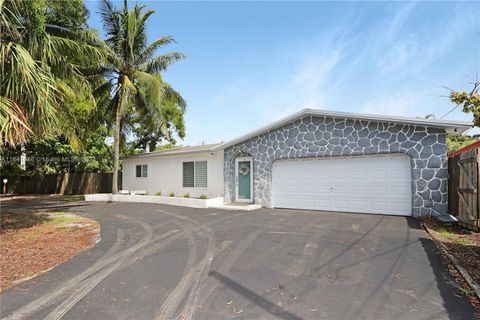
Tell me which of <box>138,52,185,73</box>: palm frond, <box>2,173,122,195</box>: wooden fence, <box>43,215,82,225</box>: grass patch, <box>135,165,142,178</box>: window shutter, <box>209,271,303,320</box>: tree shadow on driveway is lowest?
<box>209,271,303,320</box>: tree shadow on driveway

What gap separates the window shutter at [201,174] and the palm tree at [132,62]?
3.53 m

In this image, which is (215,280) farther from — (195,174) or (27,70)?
(195,174)

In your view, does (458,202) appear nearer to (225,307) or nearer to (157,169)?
(225,307)

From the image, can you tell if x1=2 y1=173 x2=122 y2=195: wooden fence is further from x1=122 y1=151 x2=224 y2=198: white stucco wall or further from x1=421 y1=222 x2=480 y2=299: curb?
x1=421 y1=222 x2=480 y2=299: curb

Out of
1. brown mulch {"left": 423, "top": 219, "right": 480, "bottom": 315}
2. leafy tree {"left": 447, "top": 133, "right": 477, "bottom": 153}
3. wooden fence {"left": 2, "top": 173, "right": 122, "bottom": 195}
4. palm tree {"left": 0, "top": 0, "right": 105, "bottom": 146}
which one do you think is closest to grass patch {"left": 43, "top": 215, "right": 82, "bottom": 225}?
palm tree {"left": 0, "top": 0, "right": 105, "bottom": 146}

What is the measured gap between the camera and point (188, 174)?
53.9 feet

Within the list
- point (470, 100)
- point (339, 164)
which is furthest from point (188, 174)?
point (470, 100)

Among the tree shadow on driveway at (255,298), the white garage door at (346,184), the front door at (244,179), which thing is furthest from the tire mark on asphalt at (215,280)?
the front door at (244,179)

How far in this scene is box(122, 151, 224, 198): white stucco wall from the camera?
49.3 feet

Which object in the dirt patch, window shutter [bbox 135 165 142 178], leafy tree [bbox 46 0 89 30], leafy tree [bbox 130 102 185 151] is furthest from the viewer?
leafy tree [bbox 130 102 185 151]

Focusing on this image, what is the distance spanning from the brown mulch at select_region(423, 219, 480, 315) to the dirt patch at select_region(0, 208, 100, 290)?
22.0ft

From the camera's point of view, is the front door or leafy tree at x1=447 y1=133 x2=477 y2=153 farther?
leafy tree at x1=447 y1=133 x2=477 y2=153

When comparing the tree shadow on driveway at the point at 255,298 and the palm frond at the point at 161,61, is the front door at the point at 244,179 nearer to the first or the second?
the palm frond at the point at 161,61

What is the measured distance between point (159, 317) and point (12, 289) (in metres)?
2.55
